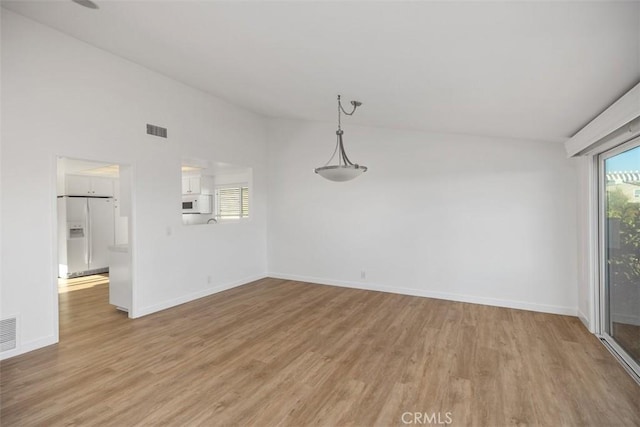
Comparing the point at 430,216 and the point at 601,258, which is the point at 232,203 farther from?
the point at 601,258

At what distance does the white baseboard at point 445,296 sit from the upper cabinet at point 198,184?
2.64m

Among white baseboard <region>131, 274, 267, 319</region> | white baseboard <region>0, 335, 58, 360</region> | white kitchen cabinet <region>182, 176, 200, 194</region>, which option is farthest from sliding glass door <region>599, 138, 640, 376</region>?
white kitchen cabinet <region>182, 176, 200, 194</region>

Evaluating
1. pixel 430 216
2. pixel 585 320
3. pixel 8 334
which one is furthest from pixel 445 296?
pixel 8 334

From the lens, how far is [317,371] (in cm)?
275

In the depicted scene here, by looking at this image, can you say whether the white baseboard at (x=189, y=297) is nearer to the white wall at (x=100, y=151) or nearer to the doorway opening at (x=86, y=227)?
the white wall at (x=100, y=151)

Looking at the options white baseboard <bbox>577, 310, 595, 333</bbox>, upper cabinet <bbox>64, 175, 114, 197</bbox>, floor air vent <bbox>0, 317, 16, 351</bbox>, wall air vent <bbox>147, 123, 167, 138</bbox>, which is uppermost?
wall air vent <bbox>147, 123, 167, 138</bbox>

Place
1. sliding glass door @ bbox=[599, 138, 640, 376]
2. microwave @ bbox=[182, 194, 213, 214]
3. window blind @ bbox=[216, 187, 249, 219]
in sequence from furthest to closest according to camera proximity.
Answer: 1. window blind @ bbox=[216, 187, 249, 219]
2. microwave @ bbox=[182, 194, 213, 214]
3. sliding glass door @ bbox=[599, 138, 640, 376]

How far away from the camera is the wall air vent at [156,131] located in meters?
4.23

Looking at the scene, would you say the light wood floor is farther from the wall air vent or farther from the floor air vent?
the wall air vent

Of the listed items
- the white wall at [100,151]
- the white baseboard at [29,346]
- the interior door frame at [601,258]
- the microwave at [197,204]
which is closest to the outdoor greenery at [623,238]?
the interior door frame at [601,258]

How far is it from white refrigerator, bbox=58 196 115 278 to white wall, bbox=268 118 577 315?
3.91 meters

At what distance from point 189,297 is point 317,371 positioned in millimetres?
2892

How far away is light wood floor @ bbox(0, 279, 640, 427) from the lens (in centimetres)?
218

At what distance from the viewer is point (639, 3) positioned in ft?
4.55
